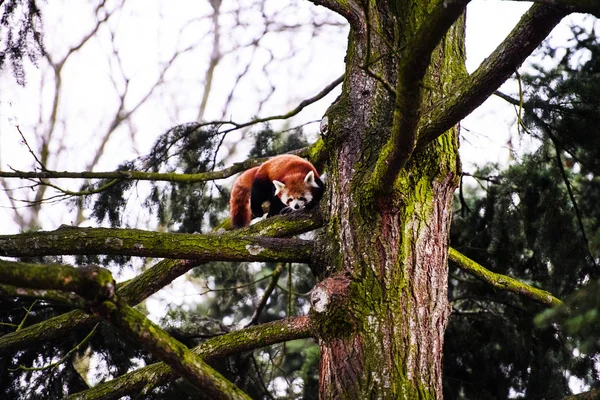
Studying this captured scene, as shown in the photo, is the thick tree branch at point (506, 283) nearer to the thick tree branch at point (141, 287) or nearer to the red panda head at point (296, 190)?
the thick tree branch at point (141, 287)

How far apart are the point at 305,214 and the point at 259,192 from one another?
88.7 inches

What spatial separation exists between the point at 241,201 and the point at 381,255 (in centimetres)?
261

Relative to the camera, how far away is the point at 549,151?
4367 mm

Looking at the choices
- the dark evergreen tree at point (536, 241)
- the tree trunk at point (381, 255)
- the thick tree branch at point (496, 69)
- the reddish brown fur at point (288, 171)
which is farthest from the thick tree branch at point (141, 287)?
the reddish brown fur at point (288, 171)

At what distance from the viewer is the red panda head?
16.4 ft

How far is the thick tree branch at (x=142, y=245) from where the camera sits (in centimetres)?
240

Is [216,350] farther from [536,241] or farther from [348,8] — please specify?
[536,241]

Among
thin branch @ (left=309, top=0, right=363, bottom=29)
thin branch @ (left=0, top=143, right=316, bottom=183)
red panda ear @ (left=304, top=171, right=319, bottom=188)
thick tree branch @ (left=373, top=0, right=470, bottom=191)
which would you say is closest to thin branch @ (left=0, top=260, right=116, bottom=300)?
thick tree branch @ (left=373, top=0, right=470, bottom=191)

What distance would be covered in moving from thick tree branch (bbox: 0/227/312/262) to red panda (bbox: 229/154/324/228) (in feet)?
6.84

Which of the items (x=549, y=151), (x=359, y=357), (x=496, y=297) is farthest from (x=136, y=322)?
(x=496, y=297)

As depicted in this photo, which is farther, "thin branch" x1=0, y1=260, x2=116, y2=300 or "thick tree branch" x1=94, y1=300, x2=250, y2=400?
"thick tree branch" x1=94, y1=300, x2=250, y2=400

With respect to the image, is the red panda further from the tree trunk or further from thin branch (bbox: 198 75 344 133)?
the tree trunk

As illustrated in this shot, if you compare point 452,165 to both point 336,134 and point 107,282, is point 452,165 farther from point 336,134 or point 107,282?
point 107,282

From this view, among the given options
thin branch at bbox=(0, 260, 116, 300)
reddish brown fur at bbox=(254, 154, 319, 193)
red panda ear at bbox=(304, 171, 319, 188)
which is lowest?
thin branch at bbox=(0, 260, 116, 300)
